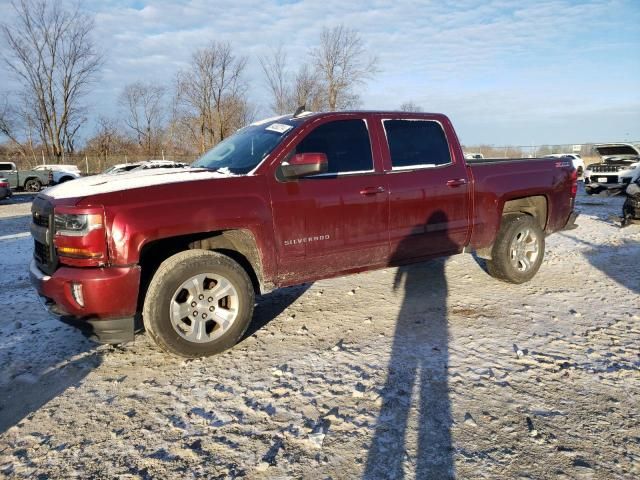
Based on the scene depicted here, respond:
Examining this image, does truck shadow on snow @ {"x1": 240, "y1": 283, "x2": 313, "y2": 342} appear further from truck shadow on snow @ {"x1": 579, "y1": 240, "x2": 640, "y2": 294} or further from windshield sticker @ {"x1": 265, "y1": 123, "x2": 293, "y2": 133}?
truck shadow on snow @ {"x1": 579, "y1": 240, "x2": 640, "y2": 294}

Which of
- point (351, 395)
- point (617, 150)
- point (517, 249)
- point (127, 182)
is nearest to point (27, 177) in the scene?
point (127, 182)

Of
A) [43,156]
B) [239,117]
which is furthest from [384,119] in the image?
[43,156]

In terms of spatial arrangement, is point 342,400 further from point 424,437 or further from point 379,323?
point 379,323

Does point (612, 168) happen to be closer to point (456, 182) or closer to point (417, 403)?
point (456, 182)

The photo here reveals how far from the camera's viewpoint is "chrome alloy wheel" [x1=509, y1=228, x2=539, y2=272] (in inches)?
202

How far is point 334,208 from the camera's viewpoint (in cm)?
380

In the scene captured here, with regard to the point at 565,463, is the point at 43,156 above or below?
above

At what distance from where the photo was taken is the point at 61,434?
2.53 metres

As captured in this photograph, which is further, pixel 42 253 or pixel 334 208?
pixel 334 208

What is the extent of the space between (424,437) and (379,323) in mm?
1714

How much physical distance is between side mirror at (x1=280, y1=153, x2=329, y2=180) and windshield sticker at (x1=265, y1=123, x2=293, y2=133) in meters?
0.50

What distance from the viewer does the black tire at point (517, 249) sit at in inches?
198

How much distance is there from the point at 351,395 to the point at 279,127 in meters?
2.47

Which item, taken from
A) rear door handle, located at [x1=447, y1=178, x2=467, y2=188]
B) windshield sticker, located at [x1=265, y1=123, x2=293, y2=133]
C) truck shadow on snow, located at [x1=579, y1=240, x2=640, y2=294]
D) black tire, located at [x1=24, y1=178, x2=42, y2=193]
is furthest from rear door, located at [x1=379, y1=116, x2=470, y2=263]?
black tire, located at [x1=24, y1=178, x2=42, y2=193]
